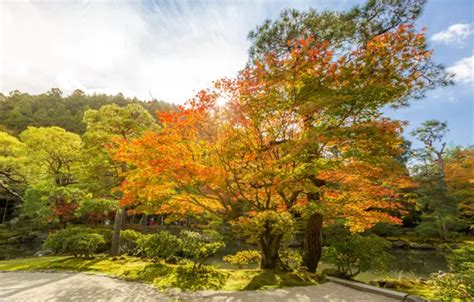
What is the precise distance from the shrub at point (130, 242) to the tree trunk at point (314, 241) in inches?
228

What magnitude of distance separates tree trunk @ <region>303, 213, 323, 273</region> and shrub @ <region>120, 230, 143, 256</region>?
578cm

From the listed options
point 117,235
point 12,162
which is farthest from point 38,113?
point 117,235

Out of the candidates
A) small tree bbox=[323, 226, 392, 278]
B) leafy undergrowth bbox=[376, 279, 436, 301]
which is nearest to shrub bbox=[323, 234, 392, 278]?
small tree bbox=[323, 226, 392, 278]

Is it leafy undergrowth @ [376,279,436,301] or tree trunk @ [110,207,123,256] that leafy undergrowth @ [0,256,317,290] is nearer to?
tree trunk @ [110,207,123,256]

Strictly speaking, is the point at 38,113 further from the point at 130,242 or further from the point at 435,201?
the point at 435,201

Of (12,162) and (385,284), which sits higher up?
(12,162)

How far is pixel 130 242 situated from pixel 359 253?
8722 millimetres

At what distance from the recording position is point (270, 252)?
7.21m

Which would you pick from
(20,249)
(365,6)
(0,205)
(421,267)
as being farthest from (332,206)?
(0,205)

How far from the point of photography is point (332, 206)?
20.7ft

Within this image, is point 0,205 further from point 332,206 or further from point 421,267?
point 421,267

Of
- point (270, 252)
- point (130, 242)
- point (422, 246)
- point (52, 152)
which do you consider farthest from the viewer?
point (422, 246)

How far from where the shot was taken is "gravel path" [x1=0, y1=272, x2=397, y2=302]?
4.59 metres

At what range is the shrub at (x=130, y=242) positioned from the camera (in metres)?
9.47
